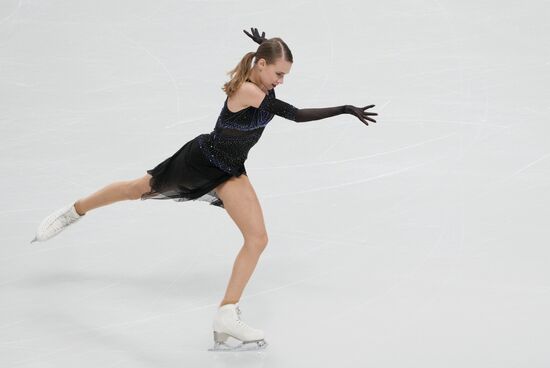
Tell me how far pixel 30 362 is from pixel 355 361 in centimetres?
136

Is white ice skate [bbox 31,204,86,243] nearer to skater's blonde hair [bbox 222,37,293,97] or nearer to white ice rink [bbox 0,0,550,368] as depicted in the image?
white ice rink [bbox 0,0,550,368]

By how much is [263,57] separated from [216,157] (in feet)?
1.77

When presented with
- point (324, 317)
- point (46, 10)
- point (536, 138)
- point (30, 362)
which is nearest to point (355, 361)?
point (324, 317)

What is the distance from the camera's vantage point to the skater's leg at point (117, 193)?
474cm

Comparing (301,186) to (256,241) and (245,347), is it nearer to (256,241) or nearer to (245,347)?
(256,241)

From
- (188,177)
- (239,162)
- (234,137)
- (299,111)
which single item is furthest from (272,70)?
(188,177)

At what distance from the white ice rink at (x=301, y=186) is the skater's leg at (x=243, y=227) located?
0.85 ft

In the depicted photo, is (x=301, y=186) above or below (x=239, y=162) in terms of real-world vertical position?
above

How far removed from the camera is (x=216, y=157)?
440cm

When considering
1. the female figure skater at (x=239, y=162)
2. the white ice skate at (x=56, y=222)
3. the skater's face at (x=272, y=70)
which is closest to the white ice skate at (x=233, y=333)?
the female figure skater at (x=239, y=162)

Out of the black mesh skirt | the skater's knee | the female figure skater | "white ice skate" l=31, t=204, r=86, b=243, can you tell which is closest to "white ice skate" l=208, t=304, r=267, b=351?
the female figure skater

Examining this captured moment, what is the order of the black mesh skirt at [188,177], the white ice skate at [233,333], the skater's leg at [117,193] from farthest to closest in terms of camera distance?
the skater's leg at [117,193] → the black mesh skirt at [188,177] → the white ice skate at [233,333]

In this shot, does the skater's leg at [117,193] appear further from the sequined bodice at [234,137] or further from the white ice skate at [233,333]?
the white ice skate at [233,333]

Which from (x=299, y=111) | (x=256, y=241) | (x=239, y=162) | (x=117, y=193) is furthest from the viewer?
(x=117, y=193)
